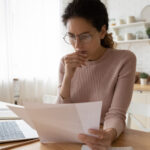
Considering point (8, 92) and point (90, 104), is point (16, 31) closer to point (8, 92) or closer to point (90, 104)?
point (8, 92)

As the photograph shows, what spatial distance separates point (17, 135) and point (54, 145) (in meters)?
0.17

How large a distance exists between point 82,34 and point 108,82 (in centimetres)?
31

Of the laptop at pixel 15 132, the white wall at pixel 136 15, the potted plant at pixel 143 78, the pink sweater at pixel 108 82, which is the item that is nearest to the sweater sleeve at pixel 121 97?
the pink sweater at pixel 108 82

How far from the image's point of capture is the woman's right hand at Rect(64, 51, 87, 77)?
1109 millimetres

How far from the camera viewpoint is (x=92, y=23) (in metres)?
1.05

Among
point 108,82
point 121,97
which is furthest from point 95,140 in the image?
point 108,82

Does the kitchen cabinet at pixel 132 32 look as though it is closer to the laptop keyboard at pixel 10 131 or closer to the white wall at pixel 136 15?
the white wall at pixel 136 15

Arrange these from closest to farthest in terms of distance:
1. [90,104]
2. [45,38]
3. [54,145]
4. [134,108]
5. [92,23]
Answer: [90,104] → [54,145] → [92,23] → [134,108] → [45,38]

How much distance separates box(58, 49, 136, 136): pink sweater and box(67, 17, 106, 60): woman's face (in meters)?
0.15

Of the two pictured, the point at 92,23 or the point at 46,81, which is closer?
the point at 92,23

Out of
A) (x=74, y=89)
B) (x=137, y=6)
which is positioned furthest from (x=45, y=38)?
(x=74, y=89)

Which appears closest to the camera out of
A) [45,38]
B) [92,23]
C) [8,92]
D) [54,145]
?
[54,145]

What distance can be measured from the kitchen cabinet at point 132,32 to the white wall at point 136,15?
0.13 meters

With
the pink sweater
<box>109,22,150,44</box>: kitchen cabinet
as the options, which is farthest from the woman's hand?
<box>109,22,150,44</box>: kitchen cabinet
